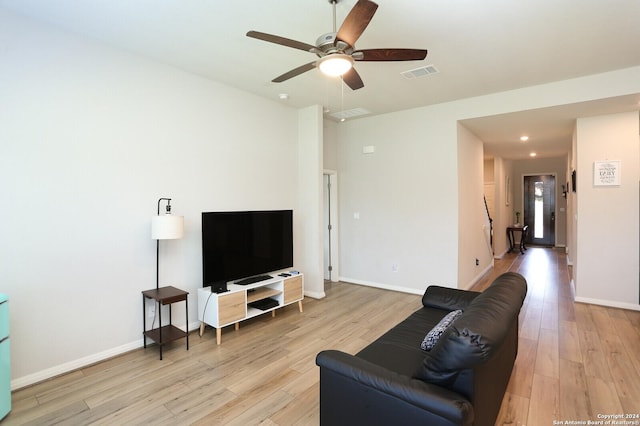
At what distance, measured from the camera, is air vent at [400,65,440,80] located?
143 inches

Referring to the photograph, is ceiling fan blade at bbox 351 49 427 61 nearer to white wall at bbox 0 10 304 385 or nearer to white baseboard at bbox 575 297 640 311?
white wall at bbox 0 10 304 385

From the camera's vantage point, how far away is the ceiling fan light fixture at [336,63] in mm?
2275

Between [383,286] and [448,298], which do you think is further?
[383,286]

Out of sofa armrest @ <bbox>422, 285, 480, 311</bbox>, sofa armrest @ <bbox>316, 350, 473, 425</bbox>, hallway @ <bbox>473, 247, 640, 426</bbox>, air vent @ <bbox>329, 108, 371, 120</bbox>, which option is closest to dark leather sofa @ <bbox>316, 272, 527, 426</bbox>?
sofa armrest @ <bbox>316, 350, 473, 425</bbox>

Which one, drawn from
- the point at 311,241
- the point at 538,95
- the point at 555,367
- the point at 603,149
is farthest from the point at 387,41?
the point at 603,149

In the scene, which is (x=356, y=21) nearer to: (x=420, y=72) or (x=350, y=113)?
(x=420, y=72)

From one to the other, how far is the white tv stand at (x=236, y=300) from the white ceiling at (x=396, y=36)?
8.02 feet

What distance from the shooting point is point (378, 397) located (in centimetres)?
163

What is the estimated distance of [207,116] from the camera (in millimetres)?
3865

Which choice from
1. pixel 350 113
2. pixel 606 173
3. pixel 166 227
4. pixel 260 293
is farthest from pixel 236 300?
pixel 606 173

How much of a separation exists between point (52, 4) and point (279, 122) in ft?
9.02

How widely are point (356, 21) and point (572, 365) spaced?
3.35 meters

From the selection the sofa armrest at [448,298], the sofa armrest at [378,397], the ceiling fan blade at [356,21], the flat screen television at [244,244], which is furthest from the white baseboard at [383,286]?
the ceiling fan blade at [356,21]

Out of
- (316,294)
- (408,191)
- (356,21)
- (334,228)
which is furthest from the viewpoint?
(334,228)
